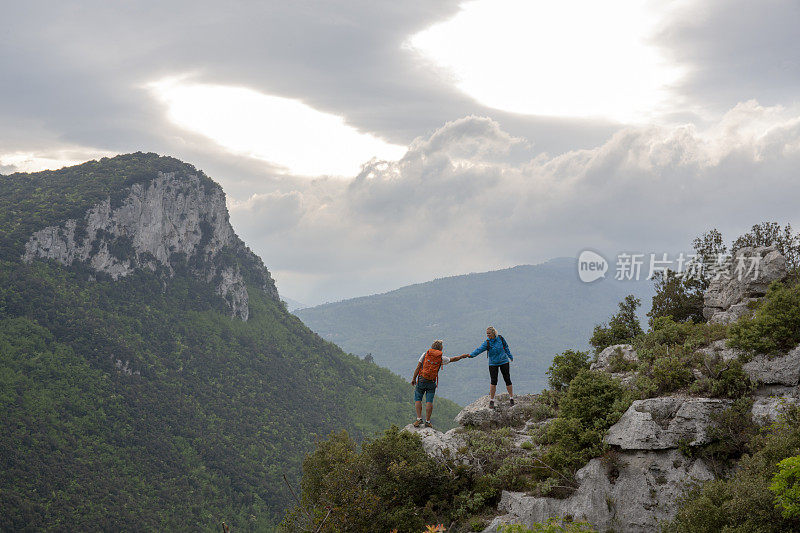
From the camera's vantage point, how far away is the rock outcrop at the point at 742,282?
19.8 meters

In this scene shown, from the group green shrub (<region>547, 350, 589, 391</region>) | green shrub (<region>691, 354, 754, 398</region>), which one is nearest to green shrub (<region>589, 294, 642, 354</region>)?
green shrub (<region>547, 350, 589, 391</region>)

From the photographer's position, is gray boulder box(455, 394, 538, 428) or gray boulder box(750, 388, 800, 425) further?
gray boulder box(455, 394, 538, 428)

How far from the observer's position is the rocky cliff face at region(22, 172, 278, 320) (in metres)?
108

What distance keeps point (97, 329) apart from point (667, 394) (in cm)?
10890

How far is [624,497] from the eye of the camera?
12078 millimetres

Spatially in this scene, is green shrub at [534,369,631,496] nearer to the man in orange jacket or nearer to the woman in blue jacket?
the woman in blue jacket

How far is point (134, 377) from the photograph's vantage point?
99062mm

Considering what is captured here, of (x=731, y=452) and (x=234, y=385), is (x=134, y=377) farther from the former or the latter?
(x=731, y=452)

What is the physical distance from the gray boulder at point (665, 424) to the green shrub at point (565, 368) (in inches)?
238

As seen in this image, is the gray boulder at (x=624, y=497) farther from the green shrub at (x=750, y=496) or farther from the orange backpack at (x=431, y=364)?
the orange backpack at (x=431, y=364)

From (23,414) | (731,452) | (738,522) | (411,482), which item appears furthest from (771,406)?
(23,414)

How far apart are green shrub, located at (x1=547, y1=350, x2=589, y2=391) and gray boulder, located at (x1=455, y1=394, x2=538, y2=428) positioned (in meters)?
2.05

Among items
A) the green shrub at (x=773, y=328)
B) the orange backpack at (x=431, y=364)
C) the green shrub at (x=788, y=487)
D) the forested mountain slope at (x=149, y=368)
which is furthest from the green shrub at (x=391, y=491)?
the forested mountain slope at (x=149, y=368)

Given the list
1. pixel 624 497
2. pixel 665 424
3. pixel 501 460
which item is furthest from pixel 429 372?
pixel 665 424
